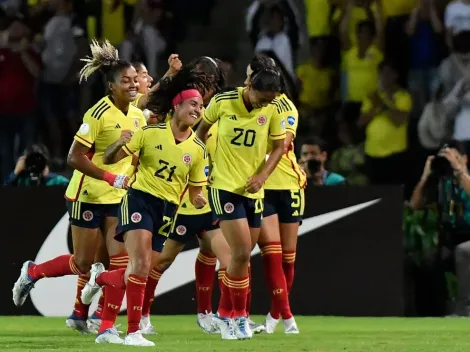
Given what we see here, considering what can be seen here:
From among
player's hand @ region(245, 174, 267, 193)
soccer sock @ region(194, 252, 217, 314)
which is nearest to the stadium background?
soccer sock @ region(194, 252, 217, 314)

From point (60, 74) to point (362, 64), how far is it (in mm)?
3647

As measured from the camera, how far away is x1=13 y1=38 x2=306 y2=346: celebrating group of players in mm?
9273

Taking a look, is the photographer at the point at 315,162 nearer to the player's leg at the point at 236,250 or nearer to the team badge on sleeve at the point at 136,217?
the player's leg at the point at 236,250

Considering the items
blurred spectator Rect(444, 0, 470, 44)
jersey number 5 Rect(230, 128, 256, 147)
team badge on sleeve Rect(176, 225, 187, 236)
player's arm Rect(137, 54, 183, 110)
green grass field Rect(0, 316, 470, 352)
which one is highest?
blurred spectator Rect(444, 0, 470, 44)

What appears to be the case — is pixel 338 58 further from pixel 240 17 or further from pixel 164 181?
pixel 164 181

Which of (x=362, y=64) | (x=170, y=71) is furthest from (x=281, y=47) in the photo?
(x=170, y=71)

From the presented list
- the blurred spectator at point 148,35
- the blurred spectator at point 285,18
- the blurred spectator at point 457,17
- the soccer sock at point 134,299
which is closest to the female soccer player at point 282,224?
the soccer sock at point 134,299

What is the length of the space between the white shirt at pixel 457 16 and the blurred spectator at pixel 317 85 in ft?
4.96

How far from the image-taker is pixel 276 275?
10.7 metres

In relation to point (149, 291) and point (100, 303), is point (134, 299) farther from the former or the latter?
point (100, 303)

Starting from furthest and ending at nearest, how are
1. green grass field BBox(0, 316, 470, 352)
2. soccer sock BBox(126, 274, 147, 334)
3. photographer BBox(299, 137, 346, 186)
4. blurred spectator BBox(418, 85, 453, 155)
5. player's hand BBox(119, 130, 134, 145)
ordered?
blurred spectator BBox(418, 85, 453, 155) < photographer BBox(299, 137, 346, 186) < player's hand BBox(119, 130, 134, 145) < soccer sock BBox(126, 274, 147, 334) < green grass field BBox(0, 316, 470, 352)

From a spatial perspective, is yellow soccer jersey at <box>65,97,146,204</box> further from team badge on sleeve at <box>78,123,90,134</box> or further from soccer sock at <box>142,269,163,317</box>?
soccer sock at <box>142,269,163,317</box>

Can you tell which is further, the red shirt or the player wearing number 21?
the red shirt

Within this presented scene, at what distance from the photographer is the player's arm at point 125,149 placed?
9195mm
